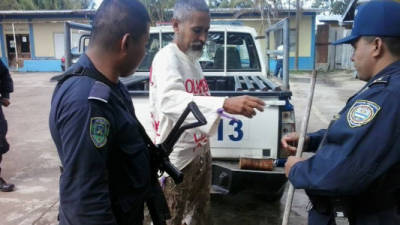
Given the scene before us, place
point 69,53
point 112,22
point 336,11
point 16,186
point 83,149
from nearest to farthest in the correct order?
point 83,149, point 112,22, point 69,53, point 16,186, point 336,11

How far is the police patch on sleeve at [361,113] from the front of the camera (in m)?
1.38

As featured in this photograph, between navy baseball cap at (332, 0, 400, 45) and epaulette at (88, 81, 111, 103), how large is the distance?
1045mm

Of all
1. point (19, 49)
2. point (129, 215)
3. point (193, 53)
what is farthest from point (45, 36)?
point (129, 215)

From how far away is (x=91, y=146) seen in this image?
1.20m

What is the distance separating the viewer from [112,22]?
1349 mm

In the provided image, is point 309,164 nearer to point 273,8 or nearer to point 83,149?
point 83,149

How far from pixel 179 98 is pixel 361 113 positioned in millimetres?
952

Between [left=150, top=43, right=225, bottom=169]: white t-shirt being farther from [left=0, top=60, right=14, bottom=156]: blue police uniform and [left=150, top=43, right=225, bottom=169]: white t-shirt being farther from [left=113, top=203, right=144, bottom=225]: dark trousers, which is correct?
[left=0, top=60, right=14, bottom=156]: blue police uniform

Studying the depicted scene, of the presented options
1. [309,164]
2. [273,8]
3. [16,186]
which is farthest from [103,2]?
[273,8]

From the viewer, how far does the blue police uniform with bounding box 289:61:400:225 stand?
1.37 m

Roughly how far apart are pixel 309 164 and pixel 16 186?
408cm

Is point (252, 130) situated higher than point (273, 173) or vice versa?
point (252, 130)

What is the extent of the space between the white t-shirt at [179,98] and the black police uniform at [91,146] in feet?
2.24

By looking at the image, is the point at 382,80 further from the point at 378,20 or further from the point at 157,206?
the point at 157,206
